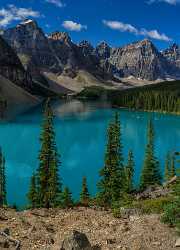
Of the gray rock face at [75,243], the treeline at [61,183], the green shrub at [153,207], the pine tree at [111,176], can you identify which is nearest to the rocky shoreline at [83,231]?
the gray rock face at [75,243]

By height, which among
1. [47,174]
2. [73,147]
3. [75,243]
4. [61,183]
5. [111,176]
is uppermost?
[75,243]

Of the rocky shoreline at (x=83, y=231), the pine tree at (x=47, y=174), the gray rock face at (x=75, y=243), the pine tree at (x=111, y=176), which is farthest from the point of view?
the pine tree at (x=111, y=176)

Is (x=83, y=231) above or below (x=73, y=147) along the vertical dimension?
above

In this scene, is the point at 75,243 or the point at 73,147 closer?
the point at 75,243

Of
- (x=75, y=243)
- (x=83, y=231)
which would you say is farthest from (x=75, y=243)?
(x=83, y=231)

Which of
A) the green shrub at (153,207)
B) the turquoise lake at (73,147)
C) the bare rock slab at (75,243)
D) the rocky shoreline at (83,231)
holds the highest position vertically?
the bare rock slab at (75,243)

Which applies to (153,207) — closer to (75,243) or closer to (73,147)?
(75,243)

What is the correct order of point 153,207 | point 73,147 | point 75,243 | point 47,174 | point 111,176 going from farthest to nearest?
point 73,147 < point 111,176 < point 47,174 < point 153,207 < point 75,243

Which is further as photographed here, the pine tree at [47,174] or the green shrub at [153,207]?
the pine tree at [47,174]

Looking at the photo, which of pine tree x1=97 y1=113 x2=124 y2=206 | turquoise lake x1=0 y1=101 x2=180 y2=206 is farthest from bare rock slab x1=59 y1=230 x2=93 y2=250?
turquoise lake x1=0 y1=101 x2=180 y2=206

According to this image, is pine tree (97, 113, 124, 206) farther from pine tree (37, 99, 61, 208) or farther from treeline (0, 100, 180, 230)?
pine tree (37, 99, 61, 208)

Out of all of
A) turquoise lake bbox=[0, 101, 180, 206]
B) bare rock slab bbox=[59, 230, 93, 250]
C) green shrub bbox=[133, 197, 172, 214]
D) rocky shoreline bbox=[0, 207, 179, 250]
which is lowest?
turquoise lake bbox=[0, 101, 180, 206]

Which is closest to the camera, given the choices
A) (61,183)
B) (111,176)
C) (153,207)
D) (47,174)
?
(153,207)

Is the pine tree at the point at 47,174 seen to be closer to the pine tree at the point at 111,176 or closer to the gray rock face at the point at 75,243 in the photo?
the pine tree at the point at 111,176
